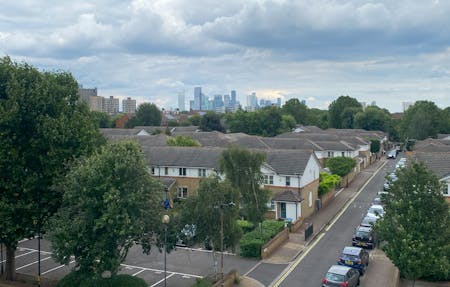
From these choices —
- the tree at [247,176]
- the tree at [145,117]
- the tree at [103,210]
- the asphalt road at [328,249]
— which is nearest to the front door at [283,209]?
the asphalt road at [328,249]

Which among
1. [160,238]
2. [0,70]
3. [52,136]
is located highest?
[0,70]

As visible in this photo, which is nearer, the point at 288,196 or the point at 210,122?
the point at 288,196

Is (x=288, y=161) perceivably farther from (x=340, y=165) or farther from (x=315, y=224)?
(x=340, y=165)

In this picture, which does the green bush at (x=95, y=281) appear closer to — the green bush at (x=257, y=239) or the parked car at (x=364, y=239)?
the green bush at (x=257, y=239)

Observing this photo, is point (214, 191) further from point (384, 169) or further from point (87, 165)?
point (384, 169)

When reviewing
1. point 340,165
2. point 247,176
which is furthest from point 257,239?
point 340,165

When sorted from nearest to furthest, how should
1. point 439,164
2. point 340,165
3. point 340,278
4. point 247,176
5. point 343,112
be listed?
1. point 340,278
2. point 247,176
3. point 439,164
4. point 340,165
5. point 343,112

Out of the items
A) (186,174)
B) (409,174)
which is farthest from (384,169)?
(409,174)
